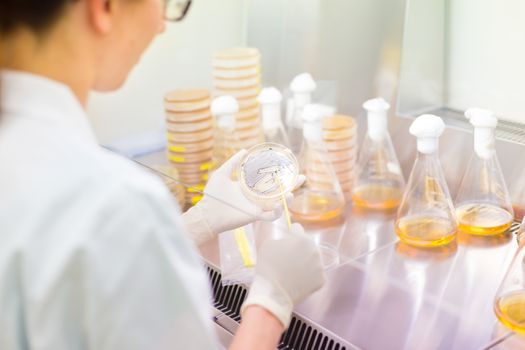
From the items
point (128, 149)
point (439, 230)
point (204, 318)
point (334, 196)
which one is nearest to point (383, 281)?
point (439, 230)

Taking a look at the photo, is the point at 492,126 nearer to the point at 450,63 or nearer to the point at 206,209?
the point at 450,63

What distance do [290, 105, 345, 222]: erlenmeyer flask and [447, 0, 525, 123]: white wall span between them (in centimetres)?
42

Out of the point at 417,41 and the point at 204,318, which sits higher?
the point at 417,41

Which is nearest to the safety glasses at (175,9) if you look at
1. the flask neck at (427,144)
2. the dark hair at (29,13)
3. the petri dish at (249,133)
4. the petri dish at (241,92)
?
the dark hair at (29,13)

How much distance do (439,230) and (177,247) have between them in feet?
2.77

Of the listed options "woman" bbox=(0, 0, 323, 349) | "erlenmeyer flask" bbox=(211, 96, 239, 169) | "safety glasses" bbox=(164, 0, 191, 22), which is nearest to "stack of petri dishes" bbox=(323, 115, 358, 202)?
"erlenmeyer flask" bbox=(211, 96, 239, 169)

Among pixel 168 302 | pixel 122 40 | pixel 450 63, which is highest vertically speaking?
pixel 122 40

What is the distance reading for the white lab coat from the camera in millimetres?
672

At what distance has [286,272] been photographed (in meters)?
1.08

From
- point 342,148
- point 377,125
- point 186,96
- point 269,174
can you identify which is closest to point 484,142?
point 377,125

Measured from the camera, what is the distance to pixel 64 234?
2.20ft

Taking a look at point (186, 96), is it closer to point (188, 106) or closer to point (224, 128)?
point (188, 106)

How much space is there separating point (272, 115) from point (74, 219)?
1.11m

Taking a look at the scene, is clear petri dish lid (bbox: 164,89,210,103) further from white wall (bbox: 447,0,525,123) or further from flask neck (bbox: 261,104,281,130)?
white wall (bbox: 447,0,525,123)
